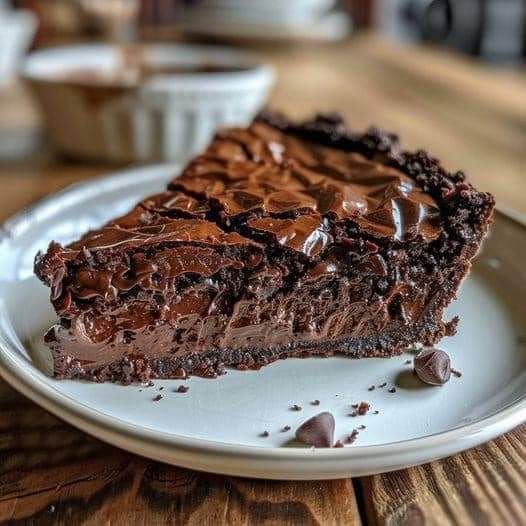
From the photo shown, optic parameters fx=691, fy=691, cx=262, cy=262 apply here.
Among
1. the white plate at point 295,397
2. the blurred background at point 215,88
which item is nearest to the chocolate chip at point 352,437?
the white plate at point 295,397

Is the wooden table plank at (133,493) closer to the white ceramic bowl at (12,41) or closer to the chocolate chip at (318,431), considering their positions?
the chocolate chip at (318,431)

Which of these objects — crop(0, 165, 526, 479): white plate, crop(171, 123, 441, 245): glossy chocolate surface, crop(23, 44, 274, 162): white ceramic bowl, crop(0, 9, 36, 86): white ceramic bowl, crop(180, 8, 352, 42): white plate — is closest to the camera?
crop(0, 165, 526, 479): white plate

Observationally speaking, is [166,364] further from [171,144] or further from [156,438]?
[171,144]

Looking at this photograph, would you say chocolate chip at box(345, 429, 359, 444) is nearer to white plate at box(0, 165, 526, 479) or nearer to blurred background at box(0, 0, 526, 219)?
white plate at box(0, 165, 526, 479)

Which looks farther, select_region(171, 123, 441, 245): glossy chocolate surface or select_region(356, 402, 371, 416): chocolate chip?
select_region(171, 123, 441, 245): glossy chocolate surface

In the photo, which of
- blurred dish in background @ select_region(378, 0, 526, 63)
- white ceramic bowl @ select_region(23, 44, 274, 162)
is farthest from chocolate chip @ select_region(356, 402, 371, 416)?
blurred dish in background @ select_region(378, 0, 526, 63)

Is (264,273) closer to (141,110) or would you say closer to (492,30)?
(141,110)

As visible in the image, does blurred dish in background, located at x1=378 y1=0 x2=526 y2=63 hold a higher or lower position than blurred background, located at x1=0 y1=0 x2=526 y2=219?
lower

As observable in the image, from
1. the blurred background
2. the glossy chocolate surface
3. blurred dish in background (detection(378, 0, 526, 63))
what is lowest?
blurred dish in background (detection(378, 0, 526, 63))

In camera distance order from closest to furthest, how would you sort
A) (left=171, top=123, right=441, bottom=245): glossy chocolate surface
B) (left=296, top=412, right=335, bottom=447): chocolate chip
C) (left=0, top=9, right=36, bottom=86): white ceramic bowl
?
1. (left=296, top=412, right=335, bottom=447): chocolate chip
2. (left=171, top=123, right=441, bottom=245): glossy chocolate surface
3. (left=0, top=9, right=36, bottom=86): white ceramic bowl
